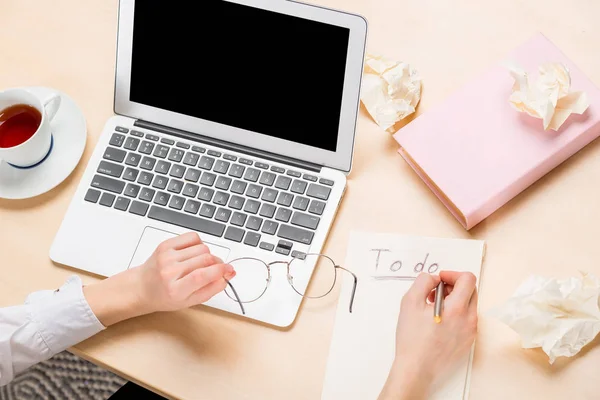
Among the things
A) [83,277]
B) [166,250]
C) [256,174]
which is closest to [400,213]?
[256,174]

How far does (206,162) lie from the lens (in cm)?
89

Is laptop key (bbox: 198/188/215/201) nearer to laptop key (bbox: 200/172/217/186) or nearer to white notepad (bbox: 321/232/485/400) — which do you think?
laptop key (bbox: 200/172/217/186)

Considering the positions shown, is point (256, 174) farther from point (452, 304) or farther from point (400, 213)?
point (452, 304)

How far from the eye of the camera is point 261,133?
88 centimetres

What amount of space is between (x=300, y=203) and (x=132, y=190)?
0.23 m

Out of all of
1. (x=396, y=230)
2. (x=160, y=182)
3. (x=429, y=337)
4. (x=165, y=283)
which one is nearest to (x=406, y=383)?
(x=429, y=337)

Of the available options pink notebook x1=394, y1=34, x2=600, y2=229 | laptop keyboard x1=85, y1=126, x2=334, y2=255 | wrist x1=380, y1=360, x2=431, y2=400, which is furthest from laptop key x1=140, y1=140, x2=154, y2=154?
wrist x1=380, y1=360, x2=431, y2=400

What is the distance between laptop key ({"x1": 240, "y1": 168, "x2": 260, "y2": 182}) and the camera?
0.87 meters

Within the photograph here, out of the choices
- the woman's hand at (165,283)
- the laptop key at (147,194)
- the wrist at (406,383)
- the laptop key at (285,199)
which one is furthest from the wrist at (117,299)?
the wrist at (406,383)

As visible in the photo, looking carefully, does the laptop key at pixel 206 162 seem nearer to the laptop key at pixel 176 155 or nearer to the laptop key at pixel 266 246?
the laptop key at pixel 176 155

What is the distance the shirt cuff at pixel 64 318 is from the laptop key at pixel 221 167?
0.23 m

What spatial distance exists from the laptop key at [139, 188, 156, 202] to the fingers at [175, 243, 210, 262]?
0.40 feet

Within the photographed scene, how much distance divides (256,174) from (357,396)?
1.02 ft

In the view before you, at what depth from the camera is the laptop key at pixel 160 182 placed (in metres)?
0.89
